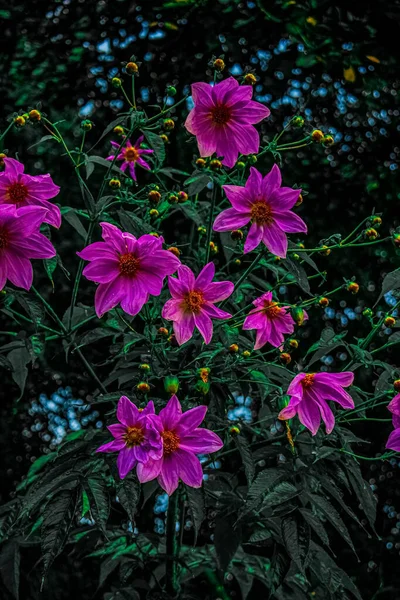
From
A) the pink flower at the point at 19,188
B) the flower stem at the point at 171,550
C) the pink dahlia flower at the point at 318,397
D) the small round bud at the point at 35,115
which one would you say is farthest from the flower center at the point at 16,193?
the flower stem at the point at 171,550

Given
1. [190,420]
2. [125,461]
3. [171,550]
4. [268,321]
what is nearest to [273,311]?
[268,321]

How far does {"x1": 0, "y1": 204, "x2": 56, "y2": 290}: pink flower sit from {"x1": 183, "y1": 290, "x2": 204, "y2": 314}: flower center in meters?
0.19

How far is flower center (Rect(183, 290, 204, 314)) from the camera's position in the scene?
39.5 inches

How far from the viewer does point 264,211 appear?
3.34ft

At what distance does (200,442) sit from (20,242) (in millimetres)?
342

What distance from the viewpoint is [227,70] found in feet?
6.61

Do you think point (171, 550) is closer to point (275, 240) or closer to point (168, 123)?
point (275, 240)

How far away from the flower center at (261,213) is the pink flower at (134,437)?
28cm

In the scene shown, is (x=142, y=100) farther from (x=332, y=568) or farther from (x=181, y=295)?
(x=332, y=568)

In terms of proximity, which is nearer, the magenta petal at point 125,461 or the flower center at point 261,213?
the magenta petal at point 125,461

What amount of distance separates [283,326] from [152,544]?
44cm

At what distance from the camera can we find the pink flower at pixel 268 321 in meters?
1.10

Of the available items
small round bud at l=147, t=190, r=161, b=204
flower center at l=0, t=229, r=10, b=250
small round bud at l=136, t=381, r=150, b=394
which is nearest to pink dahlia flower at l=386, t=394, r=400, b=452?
small round bud at l=136, t=381, r=150, b=394

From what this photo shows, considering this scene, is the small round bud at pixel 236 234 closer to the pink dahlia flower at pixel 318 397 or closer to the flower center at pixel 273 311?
the flower center at pixel 273 311
